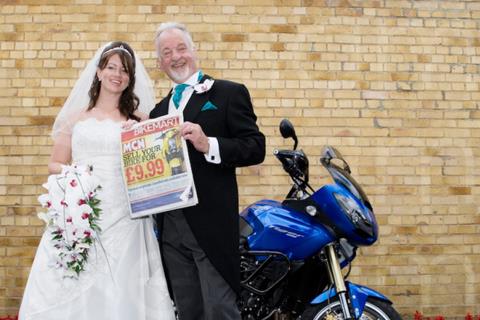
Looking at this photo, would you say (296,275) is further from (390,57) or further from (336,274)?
(390,57)

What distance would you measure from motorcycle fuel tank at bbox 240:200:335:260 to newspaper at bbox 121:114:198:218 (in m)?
0.68

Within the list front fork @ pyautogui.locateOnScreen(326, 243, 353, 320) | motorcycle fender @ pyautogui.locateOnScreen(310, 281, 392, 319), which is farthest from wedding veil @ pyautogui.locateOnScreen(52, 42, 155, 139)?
motorcycle fender @ pyautogui.locateOnScreen(310, 281, 392, 319)

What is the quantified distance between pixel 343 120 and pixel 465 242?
1.52 meters

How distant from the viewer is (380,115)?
5.32 m

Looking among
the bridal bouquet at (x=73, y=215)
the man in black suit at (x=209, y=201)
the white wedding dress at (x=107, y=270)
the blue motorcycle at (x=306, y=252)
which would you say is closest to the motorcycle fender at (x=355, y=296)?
the blue motorcycle at (x=306, y=252)

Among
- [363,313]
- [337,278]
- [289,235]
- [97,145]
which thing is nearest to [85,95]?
[97,145]

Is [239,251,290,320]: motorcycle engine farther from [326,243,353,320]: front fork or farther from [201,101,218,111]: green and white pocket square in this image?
[201,101,218,111]: green and white pocket square

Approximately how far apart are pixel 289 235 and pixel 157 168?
2.88 ft

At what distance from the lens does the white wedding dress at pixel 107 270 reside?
9.94 feet

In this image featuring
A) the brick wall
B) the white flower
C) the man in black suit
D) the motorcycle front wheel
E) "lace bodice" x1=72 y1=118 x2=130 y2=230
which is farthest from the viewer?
the brick wall

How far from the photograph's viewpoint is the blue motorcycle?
3.27 metres

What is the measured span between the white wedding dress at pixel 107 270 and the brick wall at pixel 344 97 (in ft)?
6.96

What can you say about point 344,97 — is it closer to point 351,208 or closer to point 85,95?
point 351,208

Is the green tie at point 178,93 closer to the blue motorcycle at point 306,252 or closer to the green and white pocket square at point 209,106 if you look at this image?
the green and white pocket square at point 209,106
